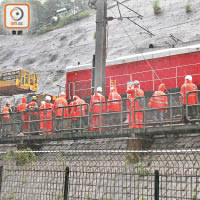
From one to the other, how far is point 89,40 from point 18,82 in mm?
17499

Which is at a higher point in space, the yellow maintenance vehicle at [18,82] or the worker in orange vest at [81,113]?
the yellow maintenance vehicle at [18,82]

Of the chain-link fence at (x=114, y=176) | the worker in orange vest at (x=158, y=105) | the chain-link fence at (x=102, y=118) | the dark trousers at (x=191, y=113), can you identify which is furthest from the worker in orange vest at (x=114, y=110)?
the dark trousers at (x=191, y=113)

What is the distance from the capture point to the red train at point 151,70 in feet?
52.7

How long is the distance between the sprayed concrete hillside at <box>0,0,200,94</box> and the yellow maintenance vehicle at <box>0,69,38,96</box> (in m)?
8.34

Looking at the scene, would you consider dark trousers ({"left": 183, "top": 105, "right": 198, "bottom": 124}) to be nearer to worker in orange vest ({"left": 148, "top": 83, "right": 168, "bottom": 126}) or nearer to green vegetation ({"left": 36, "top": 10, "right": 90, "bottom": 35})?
worker in orange vest ({"left": 148, "top": 83, "right": 168, "bottom": 126})

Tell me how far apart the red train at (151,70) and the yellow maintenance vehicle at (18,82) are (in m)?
4.95

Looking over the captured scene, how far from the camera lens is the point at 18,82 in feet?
76.1

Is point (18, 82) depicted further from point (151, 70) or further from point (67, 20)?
point (67, 20)

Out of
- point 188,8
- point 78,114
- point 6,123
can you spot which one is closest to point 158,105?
point 78,114

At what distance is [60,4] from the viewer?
63.9 metres

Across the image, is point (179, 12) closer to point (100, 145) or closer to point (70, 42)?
point (70, 42)

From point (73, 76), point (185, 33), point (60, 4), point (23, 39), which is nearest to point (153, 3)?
point (185, 33)

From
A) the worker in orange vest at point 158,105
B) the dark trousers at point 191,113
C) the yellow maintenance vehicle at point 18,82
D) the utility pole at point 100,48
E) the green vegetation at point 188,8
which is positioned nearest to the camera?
the dark trousers at point 191,113

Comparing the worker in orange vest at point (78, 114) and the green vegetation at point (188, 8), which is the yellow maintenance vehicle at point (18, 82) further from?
the green vegetation at point (188, 8)
